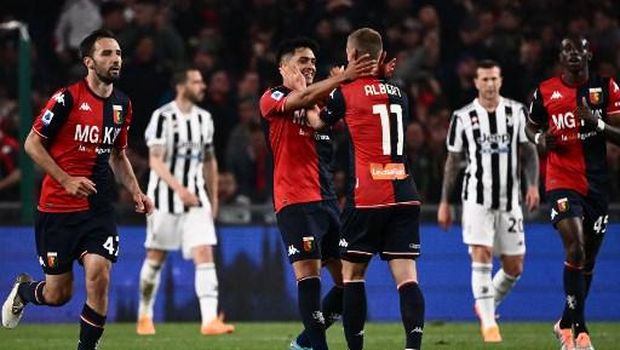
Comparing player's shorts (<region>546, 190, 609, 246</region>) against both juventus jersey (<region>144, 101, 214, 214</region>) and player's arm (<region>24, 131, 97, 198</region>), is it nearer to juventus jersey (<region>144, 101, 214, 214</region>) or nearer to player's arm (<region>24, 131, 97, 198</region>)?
player's arm (<region>24, 131, 97, 198</region>)

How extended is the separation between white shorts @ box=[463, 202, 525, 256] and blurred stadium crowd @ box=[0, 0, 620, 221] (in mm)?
3219

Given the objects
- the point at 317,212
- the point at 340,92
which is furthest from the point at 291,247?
the point at 340,92

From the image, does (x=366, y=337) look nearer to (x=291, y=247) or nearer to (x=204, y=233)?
(x=204, y=233)

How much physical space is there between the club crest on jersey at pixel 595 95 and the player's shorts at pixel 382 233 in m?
2.33

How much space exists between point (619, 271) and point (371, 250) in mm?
6636

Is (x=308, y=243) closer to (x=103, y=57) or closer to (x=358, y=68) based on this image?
(x=358, y=68)

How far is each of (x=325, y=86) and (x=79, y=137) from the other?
6.19 ft

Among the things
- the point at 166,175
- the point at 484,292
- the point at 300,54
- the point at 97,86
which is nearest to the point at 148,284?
the point at 166,175

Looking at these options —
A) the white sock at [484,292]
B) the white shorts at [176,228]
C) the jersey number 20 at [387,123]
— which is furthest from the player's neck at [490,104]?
the jersey number 20 at [387,123]

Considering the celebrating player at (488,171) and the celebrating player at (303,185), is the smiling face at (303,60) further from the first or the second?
the celebrating player at (488,171)

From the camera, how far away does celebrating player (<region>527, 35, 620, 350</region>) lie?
11.8 meters

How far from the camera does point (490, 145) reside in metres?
13.9

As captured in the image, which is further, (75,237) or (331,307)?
(331,307)

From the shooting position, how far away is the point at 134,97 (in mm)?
18516
